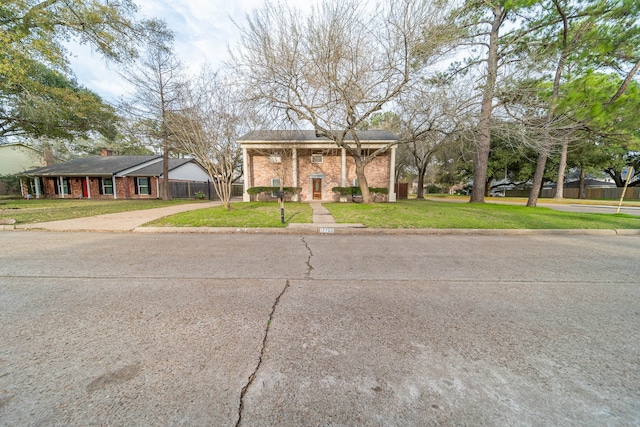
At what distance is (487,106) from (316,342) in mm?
14356

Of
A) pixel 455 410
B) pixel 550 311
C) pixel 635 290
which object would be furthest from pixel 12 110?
pixel 635 290

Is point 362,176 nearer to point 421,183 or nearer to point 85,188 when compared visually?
point 421,183

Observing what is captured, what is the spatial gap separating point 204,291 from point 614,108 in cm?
1688

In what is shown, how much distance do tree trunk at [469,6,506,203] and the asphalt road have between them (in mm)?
8364

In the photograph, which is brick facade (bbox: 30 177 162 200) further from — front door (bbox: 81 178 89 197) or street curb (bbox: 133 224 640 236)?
street curb (bbox: 133 224 640 236)

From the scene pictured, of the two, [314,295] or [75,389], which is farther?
[314,295]

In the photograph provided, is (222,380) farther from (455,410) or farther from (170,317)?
(455,410)

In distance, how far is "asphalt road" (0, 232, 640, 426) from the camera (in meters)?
1.54

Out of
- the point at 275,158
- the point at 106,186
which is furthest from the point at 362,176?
the point at 106,186

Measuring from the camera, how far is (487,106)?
38.8ft

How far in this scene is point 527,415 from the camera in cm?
151

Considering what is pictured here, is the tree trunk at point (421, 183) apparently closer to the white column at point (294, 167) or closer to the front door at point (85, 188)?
the white column at point (294, 167)

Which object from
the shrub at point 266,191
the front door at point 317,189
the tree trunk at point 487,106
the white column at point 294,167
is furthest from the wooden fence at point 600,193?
the shrub at point 266,191

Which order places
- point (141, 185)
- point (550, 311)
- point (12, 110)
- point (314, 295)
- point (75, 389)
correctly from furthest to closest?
point (141, 185) < point (12, 110) < point (314, 295) < point (550, 311) < point (75, 389)
